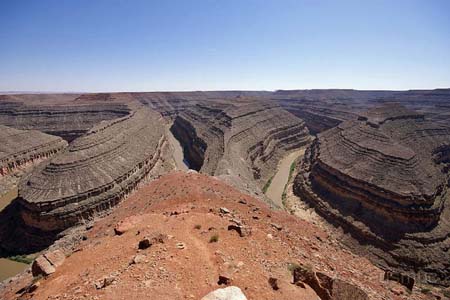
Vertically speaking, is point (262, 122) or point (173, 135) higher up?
point (262, 122)

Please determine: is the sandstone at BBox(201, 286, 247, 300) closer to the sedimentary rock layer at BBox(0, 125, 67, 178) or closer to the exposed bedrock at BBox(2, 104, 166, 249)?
the exposed bedrock at BBox(2, 104, 166, 249)

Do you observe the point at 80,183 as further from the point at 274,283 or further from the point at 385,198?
the point at 385,198

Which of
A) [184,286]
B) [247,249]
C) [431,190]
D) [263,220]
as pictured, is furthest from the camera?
[431,190]

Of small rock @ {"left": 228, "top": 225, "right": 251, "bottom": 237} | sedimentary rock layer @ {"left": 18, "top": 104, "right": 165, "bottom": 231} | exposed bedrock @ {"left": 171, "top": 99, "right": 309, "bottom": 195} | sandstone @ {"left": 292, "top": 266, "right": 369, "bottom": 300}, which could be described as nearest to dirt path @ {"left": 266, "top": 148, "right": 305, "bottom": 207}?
exposed bedrock @ {"left": 171, "top": 99, "right": 309, "bottom": 195}

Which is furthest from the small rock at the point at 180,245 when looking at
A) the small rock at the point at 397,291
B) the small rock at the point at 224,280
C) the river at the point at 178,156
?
the river at the point at 178,156

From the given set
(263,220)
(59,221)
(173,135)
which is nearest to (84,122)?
(173,135)

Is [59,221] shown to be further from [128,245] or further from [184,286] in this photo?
[184,286]

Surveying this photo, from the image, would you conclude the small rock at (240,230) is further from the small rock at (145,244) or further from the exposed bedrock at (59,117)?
the exposed bedrock at (59,117)
